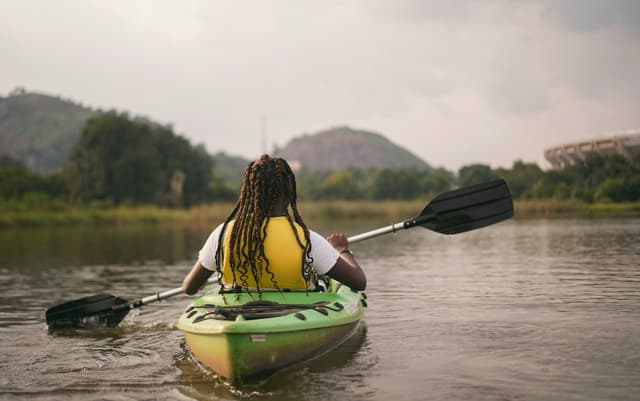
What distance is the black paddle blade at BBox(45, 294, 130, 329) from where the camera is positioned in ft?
23.9

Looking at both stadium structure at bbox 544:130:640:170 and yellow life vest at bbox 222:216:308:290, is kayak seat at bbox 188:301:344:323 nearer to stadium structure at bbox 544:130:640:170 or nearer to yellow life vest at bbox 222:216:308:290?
yellow life vest at bbox 222:216:308:290

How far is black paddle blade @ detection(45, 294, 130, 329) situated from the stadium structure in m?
11.3

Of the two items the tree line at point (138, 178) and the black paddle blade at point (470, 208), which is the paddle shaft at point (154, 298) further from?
the tree line at point (138, 178)

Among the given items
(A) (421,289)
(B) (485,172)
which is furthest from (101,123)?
(A) (421,289)

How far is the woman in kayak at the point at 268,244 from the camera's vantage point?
4.87 meters

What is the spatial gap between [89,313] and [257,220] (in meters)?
3.40

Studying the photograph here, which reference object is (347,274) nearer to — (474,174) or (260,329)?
(260,329)

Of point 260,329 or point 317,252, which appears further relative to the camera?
point 317,252

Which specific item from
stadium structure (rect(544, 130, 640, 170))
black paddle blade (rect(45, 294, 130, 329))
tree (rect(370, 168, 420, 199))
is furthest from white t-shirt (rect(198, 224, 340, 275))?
tree (rect(370, 168, 420, 199))

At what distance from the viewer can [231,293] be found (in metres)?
5.16

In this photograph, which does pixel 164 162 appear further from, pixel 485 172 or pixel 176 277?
pixel 176 277

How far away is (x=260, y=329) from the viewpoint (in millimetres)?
4422

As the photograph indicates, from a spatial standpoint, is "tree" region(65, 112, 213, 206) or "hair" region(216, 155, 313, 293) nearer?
"hair" region(216, 155, 313, 293)

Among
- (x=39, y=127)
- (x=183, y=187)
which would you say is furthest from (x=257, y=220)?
(x=39, y=127)
